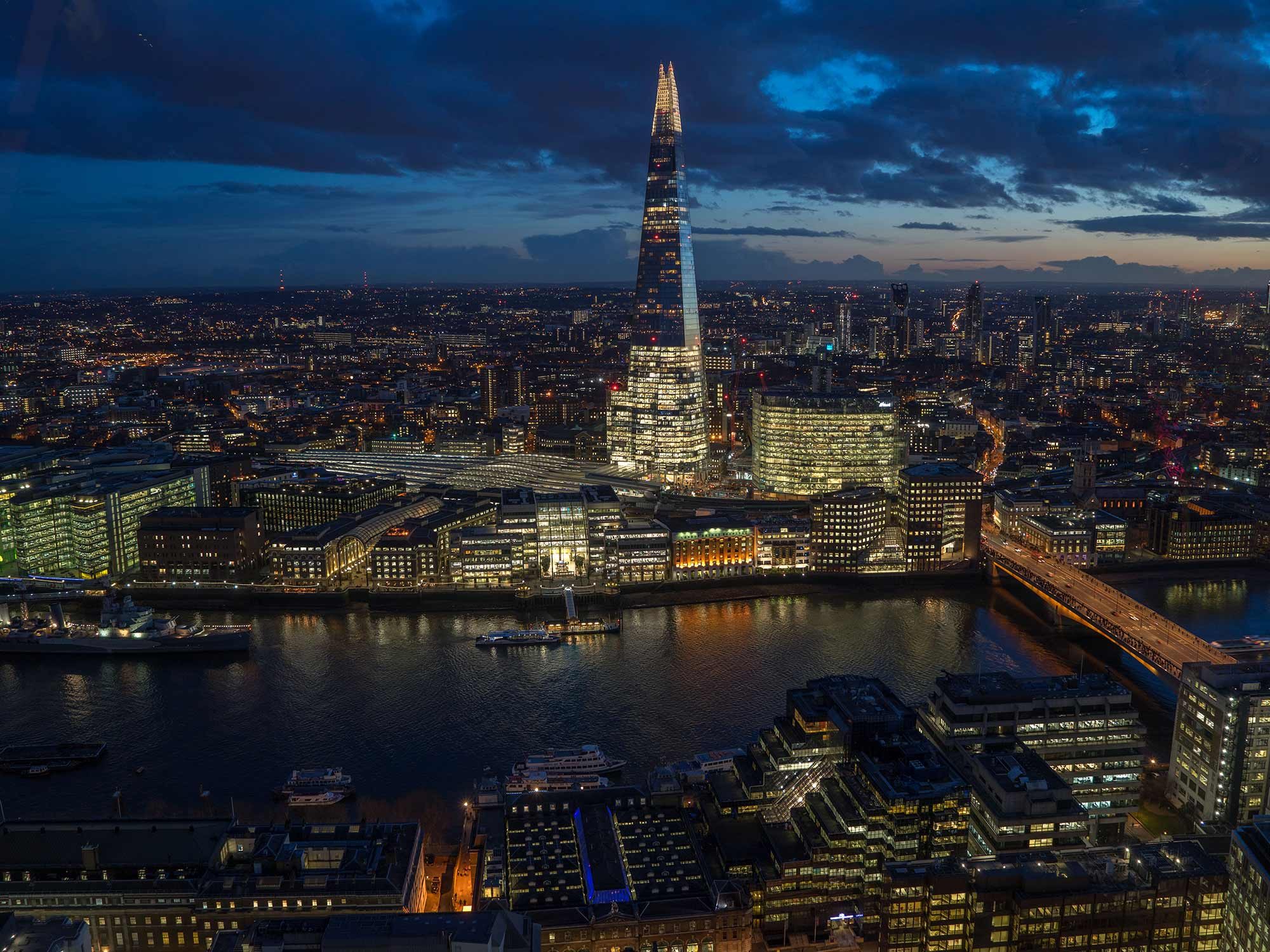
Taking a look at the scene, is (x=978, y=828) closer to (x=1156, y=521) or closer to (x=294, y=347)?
(x=1156, y=521)

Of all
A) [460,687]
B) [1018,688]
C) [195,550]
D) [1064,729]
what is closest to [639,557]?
[460,687]

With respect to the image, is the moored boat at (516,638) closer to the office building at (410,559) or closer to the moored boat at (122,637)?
the office building at (410,559)

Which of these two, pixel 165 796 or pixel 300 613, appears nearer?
pixel 165 796

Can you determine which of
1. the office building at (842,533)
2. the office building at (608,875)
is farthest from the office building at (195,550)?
the office building at (608,875)

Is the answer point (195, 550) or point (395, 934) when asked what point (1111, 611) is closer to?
point (395, 934)

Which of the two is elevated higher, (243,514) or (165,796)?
(243,514)

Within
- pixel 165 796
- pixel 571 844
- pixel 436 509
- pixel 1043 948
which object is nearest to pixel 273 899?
pixel 571 844

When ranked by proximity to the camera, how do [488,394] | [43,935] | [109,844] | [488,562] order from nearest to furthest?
[43,935] < [109,844] < [488,562] < [488,394]
